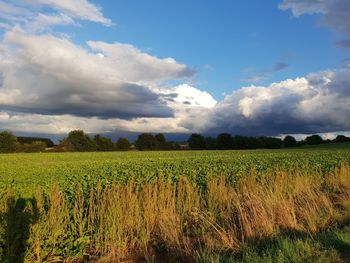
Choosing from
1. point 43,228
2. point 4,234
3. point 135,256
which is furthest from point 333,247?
point 4,234

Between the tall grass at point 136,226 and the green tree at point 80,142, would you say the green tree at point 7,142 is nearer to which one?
the green tree at point 80,142

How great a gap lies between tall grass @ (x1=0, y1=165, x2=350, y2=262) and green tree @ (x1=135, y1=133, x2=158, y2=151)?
11199 cm

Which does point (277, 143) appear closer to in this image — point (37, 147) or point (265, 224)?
point (37, 147)

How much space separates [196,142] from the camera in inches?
5177

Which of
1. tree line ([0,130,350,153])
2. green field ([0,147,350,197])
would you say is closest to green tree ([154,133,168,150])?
tree line ([0,130,350,153])

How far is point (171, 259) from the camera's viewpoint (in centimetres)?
858

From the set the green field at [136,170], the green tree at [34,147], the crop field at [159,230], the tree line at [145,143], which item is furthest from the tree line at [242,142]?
the crop field at [159,230]

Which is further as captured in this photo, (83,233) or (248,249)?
(83,233)

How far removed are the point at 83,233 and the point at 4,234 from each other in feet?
5.56

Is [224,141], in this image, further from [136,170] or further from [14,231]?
[14,231]

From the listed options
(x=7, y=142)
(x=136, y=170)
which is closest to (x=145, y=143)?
(x=7, y=142)

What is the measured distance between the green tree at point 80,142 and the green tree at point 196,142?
30642 mm

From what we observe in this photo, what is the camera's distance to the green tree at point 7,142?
108 metres

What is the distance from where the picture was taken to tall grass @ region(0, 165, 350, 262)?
7.62m
